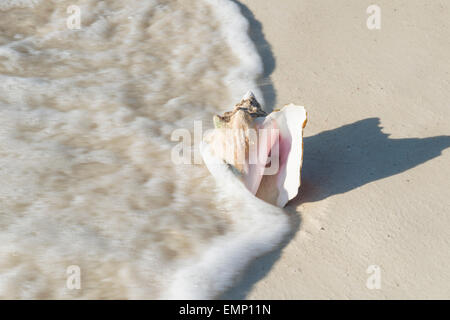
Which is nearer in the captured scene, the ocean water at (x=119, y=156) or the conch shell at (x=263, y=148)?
the ocean water at (x=119, y=156)

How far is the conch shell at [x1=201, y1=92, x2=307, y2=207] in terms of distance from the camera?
2328 millimetres

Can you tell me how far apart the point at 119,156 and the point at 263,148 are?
2.71 feet

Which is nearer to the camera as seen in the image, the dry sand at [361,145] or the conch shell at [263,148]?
the dry sand at [361,145]

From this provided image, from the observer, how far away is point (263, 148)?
7.74ft

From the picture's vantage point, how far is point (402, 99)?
2973 millimetres

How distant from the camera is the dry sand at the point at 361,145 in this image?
78.4 inches

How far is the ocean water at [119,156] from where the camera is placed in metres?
2.05

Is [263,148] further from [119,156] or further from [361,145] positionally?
[119,156]

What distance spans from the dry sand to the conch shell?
6.2 inches

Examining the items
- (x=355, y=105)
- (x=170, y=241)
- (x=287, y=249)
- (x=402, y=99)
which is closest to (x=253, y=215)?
(x=287, y=249)

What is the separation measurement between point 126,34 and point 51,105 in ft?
3.60

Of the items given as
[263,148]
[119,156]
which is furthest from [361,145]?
[119,156]

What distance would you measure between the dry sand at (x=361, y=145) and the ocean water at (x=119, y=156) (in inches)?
6.2

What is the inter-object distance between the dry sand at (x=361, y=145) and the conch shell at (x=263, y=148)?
16 centimetres
